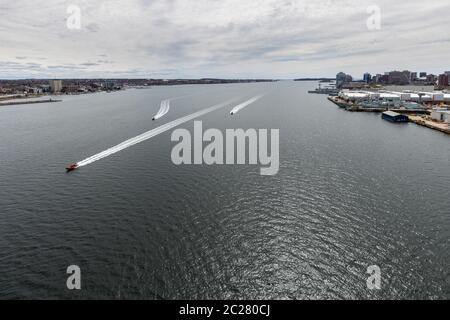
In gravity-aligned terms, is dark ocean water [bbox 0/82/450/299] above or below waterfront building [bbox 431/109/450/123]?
below

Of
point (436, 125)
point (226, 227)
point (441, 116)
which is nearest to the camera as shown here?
point (226, 227)

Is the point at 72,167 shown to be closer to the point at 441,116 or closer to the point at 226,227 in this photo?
the point at 226,227

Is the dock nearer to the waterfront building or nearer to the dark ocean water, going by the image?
the waterfront building

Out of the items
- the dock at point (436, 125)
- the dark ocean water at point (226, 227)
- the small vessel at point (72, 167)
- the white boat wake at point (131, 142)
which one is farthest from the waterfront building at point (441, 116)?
the small vessel at point (72, 167)

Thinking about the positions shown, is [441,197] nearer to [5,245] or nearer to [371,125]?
[5,245]

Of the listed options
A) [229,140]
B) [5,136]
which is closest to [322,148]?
[229,140]

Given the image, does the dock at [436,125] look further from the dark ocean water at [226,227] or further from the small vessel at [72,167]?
the small vessel at [72,167]

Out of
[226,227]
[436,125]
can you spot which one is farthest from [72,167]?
[436,125]

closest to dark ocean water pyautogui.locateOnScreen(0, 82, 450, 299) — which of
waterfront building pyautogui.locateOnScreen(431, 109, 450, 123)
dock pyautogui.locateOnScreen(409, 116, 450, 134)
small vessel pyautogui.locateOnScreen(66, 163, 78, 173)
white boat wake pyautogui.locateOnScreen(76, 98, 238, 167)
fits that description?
small vessel pyautogui.locateOnScreen(66, 163, 78, 173)

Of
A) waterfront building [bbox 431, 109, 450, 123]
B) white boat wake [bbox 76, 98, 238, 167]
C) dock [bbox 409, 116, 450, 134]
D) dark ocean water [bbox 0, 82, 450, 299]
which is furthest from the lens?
waterfront building [bbox 431, 109, 450, 123]
